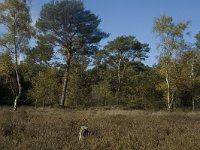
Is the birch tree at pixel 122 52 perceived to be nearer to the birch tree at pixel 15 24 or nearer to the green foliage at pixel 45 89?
the green foliage at pixel 45 89

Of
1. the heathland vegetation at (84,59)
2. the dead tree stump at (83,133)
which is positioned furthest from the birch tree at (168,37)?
the dead tree stump at (83,133)

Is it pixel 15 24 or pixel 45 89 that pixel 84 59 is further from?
pixel 15 24

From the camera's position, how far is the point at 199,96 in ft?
161

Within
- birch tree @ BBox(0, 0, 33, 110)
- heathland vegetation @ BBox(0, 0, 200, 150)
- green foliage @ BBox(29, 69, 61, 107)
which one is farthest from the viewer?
green foliage @ BBox(29, 69, 61, 107)

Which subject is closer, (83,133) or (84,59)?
(83,133)

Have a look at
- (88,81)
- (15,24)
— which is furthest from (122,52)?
(15,24)

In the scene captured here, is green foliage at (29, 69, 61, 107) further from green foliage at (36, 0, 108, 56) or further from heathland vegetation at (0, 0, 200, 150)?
green foliage at (36, 0, 108, 56)

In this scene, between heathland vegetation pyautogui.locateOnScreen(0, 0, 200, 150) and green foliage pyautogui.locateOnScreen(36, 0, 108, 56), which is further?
green foliage pyautogui.locateOnScreen(36, 0, 108, 56)

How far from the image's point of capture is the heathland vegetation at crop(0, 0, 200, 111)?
3173 centimetres

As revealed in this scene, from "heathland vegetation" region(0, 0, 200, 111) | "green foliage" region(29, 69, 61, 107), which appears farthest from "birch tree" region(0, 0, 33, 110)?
"green foliage" region(29, 69, 61, 107)

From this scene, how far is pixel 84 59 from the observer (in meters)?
47.0

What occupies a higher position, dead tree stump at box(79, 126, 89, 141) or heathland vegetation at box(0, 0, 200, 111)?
heathland vegetation at box(0, 0, 200, 111)

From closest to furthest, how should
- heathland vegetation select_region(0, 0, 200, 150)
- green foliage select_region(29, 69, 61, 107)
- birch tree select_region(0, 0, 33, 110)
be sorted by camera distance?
heathland vegetation select_region(0, 0, 200, 150) < birch tree select_region(0, 0, 33, 110) < green foliage select_region(29, 69, 61, 107)

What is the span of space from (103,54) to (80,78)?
7.23 metres
